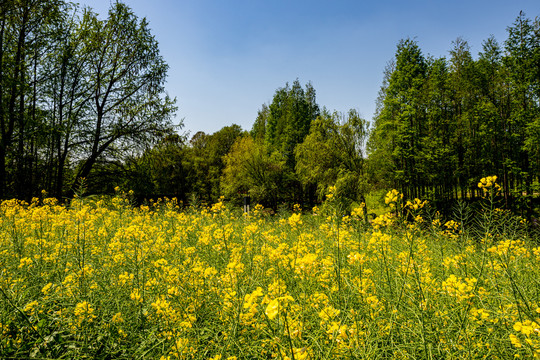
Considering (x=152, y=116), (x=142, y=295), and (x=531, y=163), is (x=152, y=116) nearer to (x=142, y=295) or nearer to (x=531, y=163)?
(x=142, y=295)

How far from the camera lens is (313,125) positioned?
19.4 meters

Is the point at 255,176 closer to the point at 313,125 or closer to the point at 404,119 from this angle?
the point at 313,125

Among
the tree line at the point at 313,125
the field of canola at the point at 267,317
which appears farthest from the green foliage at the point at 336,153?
the field of canola at the point at 267,317

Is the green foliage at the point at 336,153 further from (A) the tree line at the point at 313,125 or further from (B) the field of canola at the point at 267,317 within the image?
(B) the field of canola at the point at 267,317

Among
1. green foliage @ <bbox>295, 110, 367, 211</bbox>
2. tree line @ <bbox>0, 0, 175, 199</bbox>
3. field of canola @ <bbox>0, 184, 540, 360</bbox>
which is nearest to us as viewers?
field of canola @ <bbox>0, 184, 540, 360</bbox>

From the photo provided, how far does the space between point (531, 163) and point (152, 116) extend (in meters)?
22.5

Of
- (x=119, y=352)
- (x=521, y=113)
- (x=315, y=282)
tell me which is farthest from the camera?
(x=521, y=113)

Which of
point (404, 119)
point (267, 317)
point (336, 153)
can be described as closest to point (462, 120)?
point (404, 119)

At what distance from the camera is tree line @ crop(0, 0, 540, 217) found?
1236 cm

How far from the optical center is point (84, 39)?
550 inches

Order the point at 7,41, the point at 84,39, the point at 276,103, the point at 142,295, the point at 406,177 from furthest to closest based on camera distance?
the point at 276,103, the point at 406,177, the point at 84,39, the point at 7,41, the point at 142,295

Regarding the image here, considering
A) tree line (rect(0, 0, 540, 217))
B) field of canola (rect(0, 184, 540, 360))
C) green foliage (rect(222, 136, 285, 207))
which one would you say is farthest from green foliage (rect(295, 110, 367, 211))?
field of canola (rect(0, 184, 540, 360))

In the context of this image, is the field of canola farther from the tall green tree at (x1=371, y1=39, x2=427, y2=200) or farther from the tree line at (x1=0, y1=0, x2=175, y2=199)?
the tall green tree at (x1=371, y1=39, x2=427, y2=200)

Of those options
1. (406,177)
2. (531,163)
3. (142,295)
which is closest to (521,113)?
(531,163)
